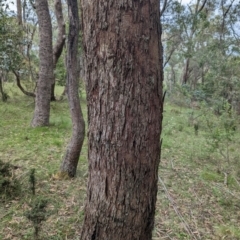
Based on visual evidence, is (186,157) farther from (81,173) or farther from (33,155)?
(33,155)

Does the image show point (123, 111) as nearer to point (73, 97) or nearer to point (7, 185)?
point (73, 97)

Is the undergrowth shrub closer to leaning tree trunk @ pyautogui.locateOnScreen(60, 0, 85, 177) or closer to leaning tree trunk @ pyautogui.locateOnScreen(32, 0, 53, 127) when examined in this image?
leaning tree trunk @ pyautogui.locateOnScreen(60, 0, 85, 177)

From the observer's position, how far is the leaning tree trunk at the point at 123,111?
135 centimetres

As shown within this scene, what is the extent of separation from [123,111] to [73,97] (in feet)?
6.36

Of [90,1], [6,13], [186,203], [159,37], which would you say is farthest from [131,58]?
[6,13]

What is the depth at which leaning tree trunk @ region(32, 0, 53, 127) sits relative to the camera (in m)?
5.93

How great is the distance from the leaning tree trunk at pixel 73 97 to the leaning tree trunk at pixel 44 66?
290 cm

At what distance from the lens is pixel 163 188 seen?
3438mm

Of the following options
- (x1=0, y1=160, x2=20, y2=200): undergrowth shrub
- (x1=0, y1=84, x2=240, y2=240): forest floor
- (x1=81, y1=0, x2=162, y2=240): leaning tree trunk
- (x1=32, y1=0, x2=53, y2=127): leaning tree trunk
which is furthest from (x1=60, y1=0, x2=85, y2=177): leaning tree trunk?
(x1=32, y1=0, x2=53, y2=127): leaning tree trunk

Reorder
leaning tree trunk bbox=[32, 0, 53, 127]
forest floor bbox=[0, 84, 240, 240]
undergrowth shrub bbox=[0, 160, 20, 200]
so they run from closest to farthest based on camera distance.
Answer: forest floor bbox=[0, 84, 240, 240]
undergrowth shrub bbox=[0, 160, 20, 200]
leaning tree trunk bbox=[32, 0, 53, 127]

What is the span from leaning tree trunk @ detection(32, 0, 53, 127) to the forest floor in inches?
13.6

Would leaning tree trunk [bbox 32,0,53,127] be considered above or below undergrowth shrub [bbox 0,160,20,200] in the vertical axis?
above

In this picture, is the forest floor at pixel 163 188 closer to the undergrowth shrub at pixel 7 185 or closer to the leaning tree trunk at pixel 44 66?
the undergrowth shrub at pixel 7 185

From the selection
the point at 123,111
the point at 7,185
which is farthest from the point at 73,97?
the point at 123,111
